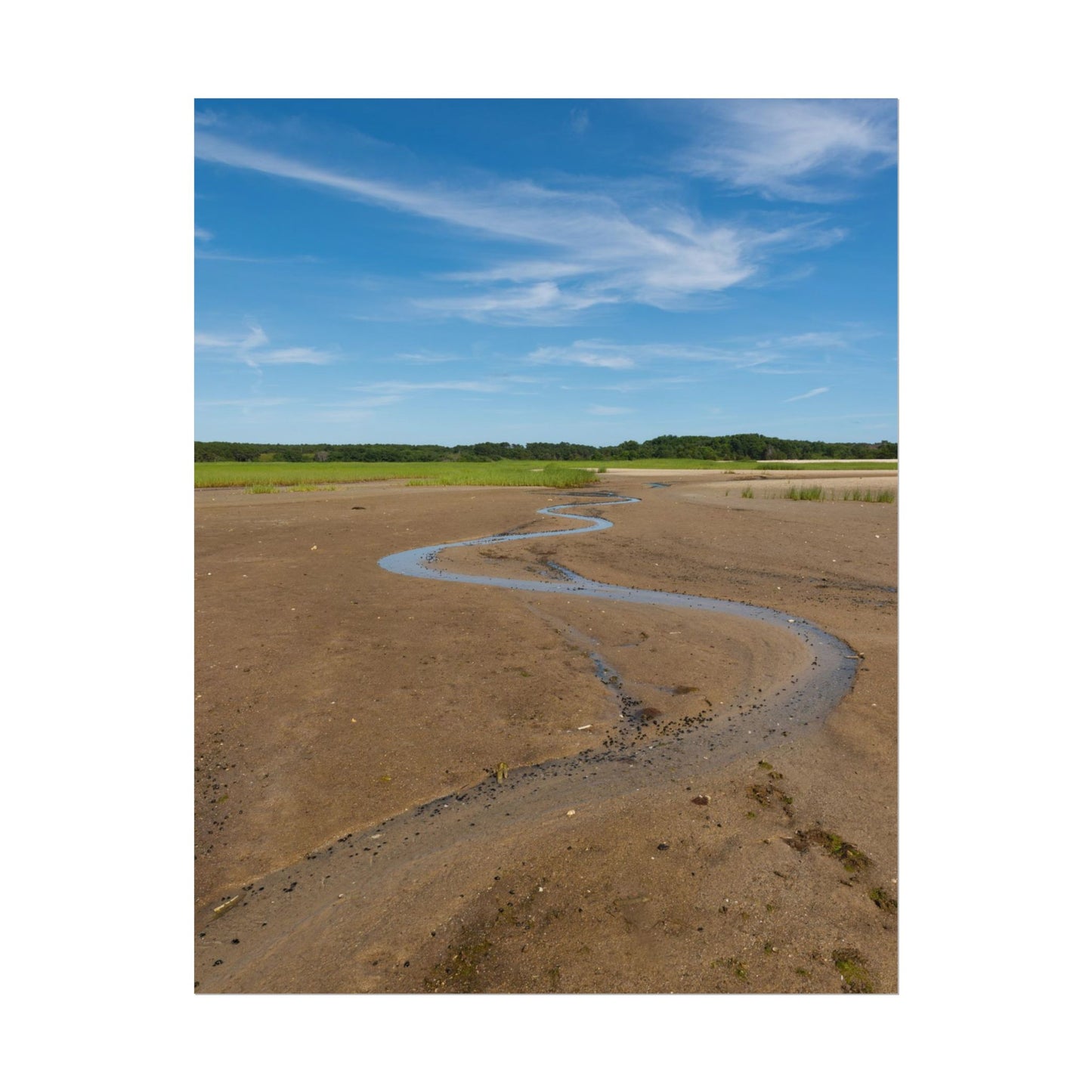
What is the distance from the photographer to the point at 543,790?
15.0ft

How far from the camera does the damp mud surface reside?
117 inches

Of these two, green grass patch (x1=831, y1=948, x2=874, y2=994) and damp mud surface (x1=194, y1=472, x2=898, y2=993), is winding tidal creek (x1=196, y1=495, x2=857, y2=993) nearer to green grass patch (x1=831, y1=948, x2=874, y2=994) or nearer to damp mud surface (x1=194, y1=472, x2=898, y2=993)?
A: damp mud surface (x1=194, y1=472, x2=898, y2=993)

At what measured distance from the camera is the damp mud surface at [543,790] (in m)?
2.98

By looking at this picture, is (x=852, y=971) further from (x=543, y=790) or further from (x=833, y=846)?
(x=543, y=790)

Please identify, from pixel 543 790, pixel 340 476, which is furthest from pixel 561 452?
pixel 543 790

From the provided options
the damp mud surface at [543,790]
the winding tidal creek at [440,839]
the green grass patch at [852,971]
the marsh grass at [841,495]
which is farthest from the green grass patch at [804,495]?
the green grass patch at [852,971]

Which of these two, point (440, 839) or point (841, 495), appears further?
point (841, 495)

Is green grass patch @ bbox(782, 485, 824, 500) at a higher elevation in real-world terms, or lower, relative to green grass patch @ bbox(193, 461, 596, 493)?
lower

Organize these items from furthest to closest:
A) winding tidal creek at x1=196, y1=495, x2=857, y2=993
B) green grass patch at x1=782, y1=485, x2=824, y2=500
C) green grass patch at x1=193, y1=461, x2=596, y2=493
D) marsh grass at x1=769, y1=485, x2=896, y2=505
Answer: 1. green grass patch at x1=193, y1=461, x2=596, y2=493
2. green grass patch at x1=782, y1=485, x2=824, y2=500
3. marsh grass at x1=769, y1=485, x2=896, y2=505
4. winding tidal creek at x1=196, y1=495, x2=857, y2=993

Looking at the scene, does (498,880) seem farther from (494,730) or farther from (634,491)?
(634,491)

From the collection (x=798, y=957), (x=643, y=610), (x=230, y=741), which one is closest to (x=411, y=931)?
(x=798, y=957)

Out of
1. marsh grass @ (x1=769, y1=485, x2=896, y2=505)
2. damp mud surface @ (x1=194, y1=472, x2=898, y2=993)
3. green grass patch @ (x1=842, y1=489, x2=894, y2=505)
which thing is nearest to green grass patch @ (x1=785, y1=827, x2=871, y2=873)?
damp mud surface @ (x1=194, y1=472, x2=898, y2=993)

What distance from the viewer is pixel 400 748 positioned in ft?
17.1

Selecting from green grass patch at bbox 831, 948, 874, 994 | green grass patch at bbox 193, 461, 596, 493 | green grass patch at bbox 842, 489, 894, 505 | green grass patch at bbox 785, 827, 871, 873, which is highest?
green grass patch at bbox 193, 461, 596, 493
